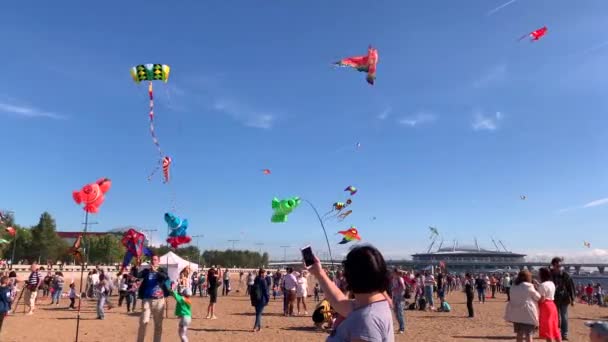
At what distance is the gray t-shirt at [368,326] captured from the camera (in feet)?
8.03

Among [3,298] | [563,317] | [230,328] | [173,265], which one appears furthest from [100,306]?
[563,317]

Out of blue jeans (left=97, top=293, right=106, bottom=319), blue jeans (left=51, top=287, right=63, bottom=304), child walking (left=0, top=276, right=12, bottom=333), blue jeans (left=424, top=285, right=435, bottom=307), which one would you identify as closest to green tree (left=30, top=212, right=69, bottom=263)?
blue jeans (left=51, top=287, right=63, bottom=304)

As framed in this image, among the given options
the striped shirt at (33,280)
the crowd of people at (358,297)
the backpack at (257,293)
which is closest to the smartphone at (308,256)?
the crowd of people at (358,297)

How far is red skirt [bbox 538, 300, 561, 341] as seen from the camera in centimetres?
792

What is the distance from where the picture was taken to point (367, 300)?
2.56 meters

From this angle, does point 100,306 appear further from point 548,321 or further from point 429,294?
point 548,321

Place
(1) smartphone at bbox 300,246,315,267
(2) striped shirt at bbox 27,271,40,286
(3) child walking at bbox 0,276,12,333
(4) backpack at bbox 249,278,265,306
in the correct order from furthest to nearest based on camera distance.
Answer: (2) striped shirt at bbox 27,271,40,286 < (4) backpack at bbox 249,278,265,306 < (3) child walking at bbox 0,276,12,333 < (1) smartphone at bbox 300,246,315,267

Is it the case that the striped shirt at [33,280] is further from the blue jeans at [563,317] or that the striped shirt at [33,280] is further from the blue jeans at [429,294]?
the blue jeans at [563,317]

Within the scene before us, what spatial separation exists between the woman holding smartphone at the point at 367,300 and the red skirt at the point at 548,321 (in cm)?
662

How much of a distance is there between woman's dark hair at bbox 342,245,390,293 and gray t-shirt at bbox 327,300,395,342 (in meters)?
0.10

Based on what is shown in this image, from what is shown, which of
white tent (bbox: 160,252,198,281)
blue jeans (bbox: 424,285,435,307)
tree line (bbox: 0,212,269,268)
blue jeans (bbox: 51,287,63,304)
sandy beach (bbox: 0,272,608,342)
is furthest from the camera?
tree line (bbox: 0,212,269,268)

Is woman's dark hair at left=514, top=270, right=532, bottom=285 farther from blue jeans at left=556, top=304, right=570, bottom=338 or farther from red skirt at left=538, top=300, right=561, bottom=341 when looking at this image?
blue jeans at left=556, top=304, right=570, bottom=338

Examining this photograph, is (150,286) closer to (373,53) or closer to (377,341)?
(377,341)

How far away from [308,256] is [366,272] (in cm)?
62
